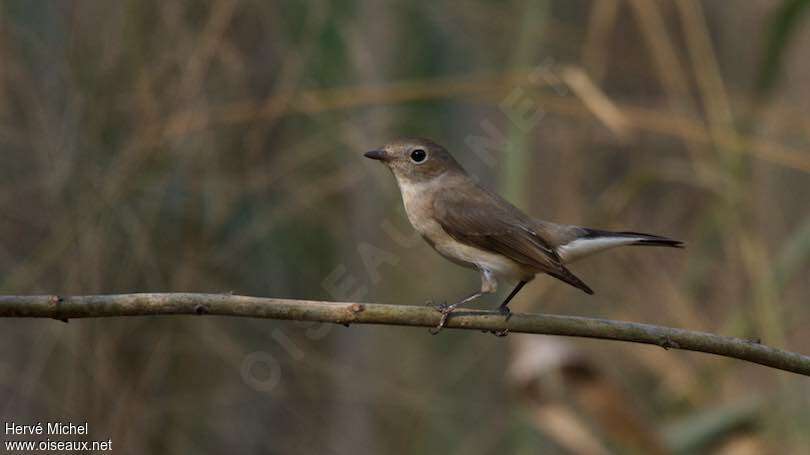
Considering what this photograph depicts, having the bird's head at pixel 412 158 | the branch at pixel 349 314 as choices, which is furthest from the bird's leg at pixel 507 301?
the bird's head at pixel 412 158

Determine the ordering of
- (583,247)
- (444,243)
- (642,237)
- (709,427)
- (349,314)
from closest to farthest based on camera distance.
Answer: (349,314)
(642,237)
(444,243)
(583,247)
(709,427)

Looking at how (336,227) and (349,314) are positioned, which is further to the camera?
(336,227)

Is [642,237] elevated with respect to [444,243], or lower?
elevated

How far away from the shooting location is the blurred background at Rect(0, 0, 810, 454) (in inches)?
203

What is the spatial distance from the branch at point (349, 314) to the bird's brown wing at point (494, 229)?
87cm

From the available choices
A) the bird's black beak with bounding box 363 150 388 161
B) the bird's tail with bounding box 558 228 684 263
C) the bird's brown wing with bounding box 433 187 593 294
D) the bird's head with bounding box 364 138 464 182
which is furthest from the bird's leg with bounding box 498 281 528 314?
the bird's black beak with bounding box 363 150 388 161

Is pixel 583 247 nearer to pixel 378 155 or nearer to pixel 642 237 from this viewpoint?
pixel 642 237

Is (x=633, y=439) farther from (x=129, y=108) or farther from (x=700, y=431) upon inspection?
(x=129, y=108)

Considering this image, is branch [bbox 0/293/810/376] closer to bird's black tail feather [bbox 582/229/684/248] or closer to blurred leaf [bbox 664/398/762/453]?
bird's black tail feather [bbox 582/229/684/248]

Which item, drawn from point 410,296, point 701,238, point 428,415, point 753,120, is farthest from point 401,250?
point 753,120

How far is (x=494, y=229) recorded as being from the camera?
4078 mm

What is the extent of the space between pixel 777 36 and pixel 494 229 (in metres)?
1.90

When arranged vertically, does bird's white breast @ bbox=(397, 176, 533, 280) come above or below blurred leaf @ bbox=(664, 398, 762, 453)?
above

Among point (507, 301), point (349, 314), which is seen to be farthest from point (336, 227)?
point (349, 314)
